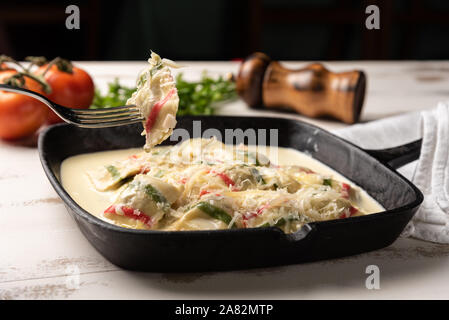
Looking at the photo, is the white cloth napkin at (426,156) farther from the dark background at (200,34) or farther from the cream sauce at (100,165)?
the dark background at (200,34)

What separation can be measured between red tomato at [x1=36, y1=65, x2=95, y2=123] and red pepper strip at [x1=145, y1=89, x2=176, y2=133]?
3.88ft

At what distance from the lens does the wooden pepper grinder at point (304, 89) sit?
10.6 feet

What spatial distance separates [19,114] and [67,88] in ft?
1.10

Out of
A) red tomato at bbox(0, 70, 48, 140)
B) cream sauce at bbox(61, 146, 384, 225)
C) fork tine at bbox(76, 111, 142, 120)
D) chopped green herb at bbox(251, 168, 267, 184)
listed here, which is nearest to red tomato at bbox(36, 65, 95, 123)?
red tomato at bbox(0, 70, 48, 140)

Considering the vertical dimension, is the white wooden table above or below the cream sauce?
below

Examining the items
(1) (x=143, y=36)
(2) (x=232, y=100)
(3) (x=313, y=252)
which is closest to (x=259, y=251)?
(3) (x=313, y=252)

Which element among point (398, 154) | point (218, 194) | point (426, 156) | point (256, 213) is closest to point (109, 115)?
point (218, 194)

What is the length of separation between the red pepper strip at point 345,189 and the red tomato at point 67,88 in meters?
1.61

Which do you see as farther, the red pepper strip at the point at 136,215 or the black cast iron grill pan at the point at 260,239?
the red pepper strip at the point at 136,215

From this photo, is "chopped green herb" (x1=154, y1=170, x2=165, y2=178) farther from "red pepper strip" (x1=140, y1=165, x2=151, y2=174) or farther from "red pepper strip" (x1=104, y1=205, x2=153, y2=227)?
"red pepper strip" (x1=104, y1=205, x2=153, y2=227)

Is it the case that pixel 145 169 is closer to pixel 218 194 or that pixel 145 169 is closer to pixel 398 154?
pixel 218 194

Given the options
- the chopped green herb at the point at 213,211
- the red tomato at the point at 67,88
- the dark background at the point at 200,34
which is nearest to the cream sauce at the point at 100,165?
the chopped green herb at the point at 213,211

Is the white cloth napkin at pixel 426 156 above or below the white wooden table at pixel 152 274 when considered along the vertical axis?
above

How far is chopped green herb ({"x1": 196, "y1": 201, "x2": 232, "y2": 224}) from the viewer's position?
1850 millimetres
